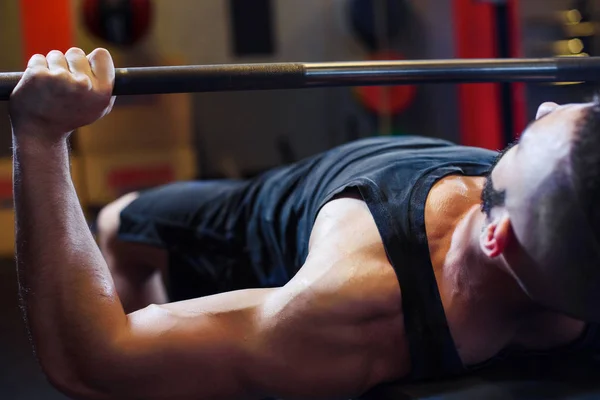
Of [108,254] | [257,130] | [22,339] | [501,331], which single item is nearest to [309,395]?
[501,331]

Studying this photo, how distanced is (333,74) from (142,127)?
319 centimetres

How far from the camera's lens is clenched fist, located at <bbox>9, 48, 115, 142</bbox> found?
39.1 inches

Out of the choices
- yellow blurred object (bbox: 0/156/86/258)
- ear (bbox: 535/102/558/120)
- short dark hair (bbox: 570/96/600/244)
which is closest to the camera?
short dark hair (bbox: 570/96/600/244)

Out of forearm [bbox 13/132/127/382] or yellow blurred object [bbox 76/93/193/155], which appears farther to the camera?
yellow blurred object [bbox 76/93/193/155]

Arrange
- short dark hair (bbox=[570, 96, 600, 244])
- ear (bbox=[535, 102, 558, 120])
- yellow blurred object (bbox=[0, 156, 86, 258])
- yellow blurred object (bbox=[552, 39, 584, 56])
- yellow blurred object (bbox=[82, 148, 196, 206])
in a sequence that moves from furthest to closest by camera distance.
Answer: yellow blurred object (bbox=[82, 148, 196, 206]) → yellow blurred object (bbox=[0, 156, 86, 258]) → yellow blurred object (bbox=[552, 39, 584, 56]) → ear (bbox=[535, 102, 558, 120]) → short dark hair (bbox=[570, 96, 600, 244])

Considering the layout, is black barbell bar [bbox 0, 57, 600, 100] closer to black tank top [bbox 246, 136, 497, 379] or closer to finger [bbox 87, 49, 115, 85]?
finger [bbox 87, 49, 115, 85]

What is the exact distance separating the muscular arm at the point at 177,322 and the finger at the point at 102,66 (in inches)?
4.3

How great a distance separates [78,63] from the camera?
40.5 inches

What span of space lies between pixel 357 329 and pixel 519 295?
26cm

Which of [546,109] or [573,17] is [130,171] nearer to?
[573,17]

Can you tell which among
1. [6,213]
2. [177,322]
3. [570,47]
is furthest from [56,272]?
[6,213]

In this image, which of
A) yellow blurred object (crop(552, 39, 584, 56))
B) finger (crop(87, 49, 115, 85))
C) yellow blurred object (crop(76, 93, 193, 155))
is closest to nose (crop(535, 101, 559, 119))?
finger (crop(87, 49, 115, 85))

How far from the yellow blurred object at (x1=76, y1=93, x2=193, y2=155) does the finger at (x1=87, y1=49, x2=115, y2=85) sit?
3125 mm

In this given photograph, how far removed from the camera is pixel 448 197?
114 centimetres
